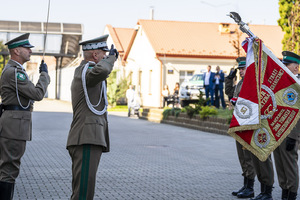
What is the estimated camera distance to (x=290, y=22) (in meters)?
21.6

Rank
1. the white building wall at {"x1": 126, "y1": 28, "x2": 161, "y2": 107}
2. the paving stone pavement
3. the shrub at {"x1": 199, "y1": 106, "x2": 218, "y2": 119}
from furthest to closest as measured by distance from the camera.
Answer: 1. the white building wall at {"x1": 126, "y1": 28, "x2": 161, "y2": 107}
2. the shrub at {"x1": 199, "y1": 106, "x2": 218, "y2": 119}
3. the paving stone pavement

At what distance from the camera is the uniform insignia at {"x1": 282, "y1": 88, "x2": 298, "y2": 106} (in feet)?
25.0

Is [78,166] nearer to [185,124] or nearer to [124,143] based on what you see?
[124,143]

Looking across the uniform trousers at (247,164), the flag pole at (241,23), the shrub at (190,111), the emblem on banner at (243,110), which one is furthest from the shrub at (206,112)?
the flag pole at (241,23)

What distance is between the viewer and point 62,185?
30.6 feet

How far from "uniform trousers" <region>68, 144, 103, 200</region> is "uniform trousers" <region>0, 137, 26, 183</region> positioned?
3.33ft

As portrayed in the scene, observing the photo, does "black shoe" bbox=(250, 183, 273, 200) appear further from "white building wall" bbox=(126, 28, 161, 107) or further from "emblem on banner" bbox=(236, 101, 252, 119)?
"white building wall" bbox=(126, 28, 161, 107)

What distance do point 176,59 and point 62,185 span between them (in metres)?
36.7

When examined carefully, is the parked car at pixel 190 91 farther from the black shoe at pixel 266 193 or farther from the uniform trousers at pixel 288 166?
the uniform trousers at pixel 288 166

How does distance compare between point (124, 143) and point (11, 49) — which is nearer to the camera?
point (11, 49)

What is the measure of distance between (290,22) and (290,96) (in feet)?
47.8

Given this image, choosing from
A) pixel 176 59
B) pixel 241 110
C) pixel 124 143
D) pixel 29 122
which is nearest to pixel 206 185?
pixel 241 110

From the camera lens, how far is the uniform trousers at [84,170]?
5.88m

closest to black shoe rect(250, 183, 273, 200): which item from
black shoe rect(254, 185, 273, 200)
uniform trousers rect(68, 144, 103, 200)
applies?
black shoe rect(254, 185, 273, 200)
